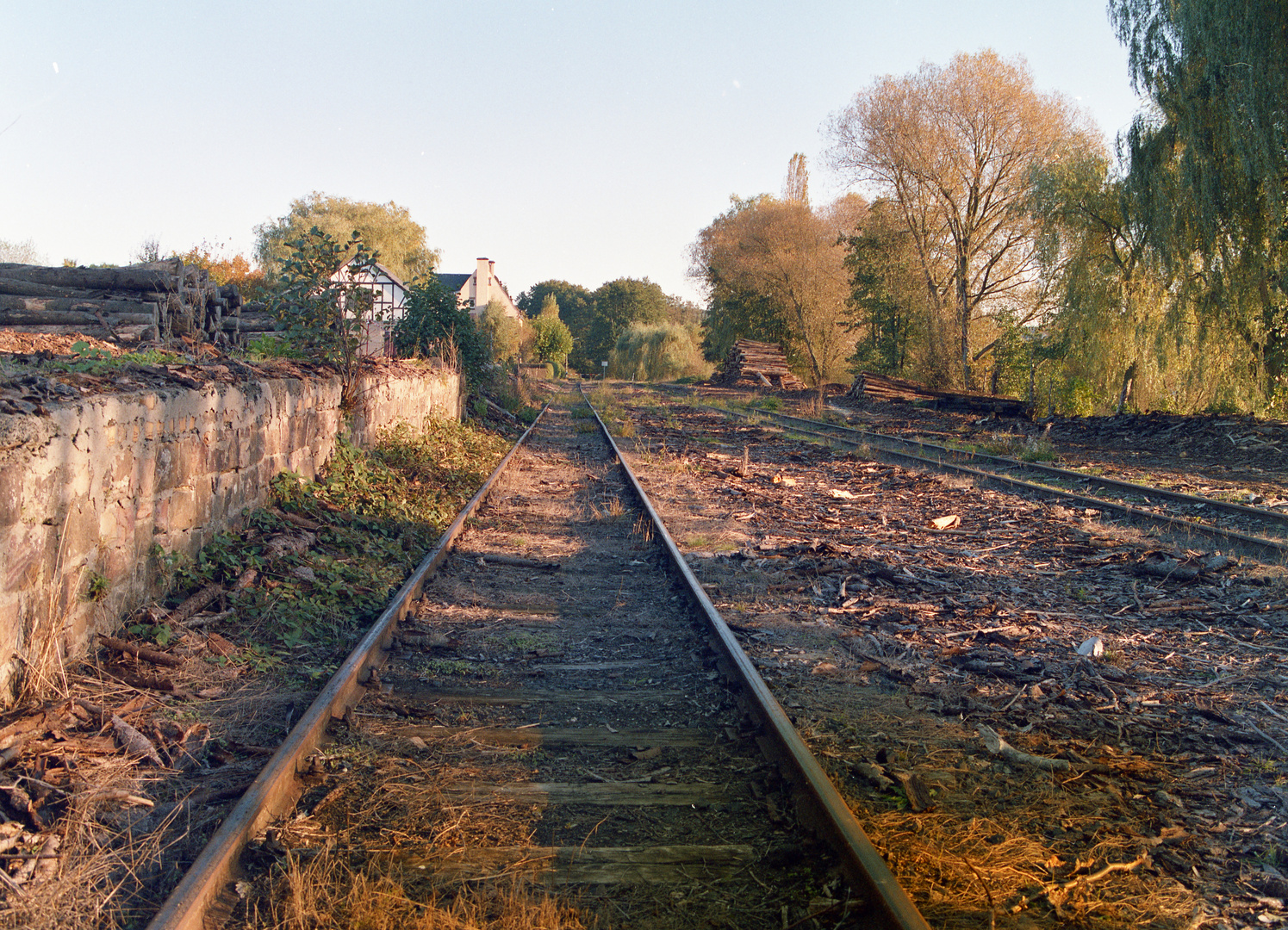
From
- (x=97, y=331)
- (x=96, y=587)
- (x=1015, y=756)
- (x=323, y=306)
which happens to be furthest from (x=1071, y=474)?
(x=97, y=331)

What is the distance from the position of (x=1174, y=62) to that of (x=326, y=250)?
610 inches

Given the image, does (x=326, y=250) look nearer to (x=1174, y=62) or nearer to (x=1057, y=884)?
(x=1057, y=884)

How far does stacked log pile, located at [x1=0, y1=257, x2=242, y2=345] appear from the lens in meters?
8.11

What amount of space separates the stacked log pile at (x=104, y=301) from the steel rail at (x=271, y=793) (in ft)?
17.5

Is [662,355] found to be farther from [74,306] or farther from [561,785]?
[561,785]

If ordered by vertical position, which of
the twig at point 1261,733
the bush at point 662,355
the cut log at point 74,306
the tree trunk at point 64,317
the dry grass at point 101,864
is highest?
the bush at point 662,355

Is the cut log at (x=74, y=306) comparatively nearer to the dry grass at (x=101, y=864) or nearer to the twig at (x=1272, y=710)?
the dry grass at (x=101, y=864)

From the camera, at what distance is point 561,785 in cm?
302

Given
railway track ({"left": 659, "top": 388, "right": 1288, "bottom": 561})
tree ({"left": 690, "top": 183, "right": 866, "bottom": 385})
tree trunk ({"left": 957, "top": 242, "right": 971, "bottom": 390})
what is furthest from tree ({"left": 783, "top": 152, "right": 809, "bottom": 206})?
railway track ({"left": 659, "top": 388, "right": 1288, "bottom": 561})

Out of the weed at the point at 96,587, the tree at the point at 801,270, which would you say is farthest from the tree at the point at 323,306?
the tree at the point at 801,270

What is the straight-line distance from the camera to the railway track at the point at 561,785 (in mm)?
2361

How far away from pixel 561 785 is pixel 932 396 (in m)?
23.2

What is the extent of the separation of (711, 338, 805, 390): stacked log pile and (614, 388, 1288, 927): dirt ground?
106 feet

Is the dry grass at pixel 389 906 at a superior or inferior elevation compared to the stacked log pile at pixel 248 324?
inferior
